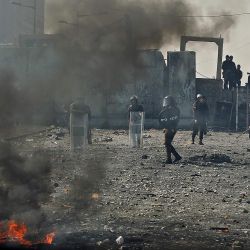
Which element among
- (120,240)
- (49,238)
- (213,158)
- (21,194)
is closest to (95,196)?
(21,194)

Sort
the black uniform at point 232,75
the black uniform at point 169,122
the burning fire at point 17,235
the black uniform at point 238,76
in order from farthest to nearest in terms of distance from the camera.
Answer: the black uniform at point 238,76, the black uniform at point 232,75, the black uniform at point 169,122, the burning fire at point 17,235

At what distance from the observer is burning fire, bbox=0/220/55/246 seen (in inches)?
326

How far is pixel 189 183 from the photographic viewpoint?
1426 centimetres

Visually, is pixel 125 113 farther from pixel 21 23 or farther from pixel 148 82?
pixel 21 23

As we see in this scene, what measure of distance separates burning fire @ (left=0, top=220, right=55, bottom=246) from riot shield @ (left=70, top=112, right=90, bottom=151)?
39.5 feet

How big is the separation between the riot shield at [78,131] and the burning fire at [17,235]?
39.5ft

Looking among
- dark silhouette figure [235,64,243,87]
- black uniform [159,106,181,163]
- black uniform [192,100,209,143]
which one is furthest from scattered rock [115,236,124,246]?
dark silhouette figure [235,64,243,87]

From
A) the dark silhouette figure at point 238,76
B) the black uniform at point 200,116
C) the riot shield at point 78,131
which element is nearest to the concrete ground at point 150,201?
the riot shield at point 78,131

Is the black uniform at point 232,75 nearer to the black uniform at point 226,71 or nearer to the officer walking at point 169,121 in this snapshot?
the black uniform at point 226,71

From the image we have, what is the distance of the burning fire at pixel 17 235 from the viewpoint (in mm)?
8273

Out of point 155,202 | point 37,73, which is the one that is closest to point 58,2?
point 37,73

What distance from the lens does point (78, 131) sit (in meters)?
21.2

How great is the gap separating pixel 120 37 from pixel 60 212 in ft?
20.1

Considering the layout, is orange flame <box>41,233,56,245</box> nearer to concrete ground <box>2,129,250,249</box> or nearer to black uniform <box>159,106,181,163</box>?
concrete ground <box>2,129,250,249</box>
